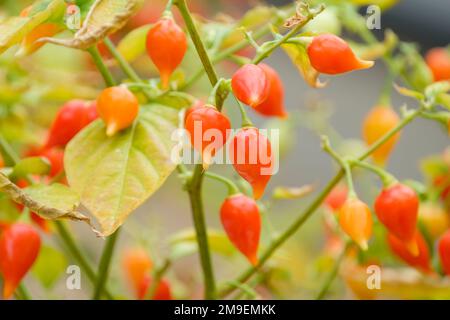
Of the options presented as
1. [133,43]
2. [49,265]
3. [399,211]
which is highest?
[133,43]

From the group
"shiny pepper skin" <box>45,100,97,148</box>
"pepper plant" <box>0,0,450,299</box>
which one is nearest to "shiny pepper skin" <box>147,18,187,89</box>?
"pepper plant" <box>0,0,450,299</box>

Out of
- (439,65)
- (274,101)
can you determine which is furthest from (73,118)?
(439,65)

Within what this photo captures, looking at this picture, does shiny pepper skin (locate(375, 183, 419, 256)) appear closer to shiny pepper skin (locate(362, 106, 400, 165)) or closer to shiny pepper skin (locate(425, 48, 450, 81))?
shiny pepper skin (locate(362, 106, 400, 165))

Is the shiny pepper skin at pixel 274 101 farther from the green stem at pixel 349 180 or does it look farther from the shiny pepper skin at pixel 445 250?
the shiny pepper skin at pixel 445 250

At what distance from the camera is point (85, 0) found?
1.77ft

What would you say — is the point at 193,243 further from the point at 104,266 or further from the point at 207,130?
the point at 207,130

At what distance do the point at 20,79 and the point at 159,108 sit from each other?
0.80ft

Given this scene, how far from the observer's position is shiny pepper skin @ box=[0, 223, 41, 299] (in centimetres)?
57

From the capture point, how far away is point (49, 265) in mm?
776

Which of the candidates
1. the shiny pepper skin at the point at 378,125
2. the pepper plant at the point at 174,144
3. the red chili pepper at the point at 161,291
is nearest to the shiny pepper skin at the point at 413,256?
the pepper plant at the point at 174,144

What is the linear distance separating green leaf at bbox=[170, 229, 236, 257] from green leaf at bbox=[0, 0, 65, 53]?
11.2 inches

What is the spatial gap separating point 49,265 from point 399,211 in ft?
1.23
